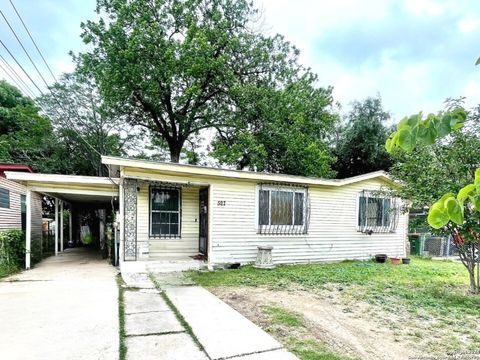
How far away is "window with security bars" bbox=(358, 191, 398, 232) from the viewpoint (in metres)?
→ 10.5

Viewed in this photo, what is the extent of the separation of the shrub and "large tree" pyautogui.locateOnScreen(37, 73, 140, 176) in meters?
12.0

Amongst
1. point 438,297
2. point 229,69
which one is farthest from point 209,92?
point 438,297

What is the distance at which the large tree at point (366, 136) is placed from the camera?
18328 mm

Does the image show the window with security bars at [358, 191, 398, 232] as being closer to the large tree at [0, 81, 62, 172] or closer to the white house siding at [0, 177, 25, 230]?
the white house siding at [0, 177, 25, 230]

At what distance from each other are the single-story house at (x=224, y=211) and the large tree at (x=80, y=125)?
11790 mm

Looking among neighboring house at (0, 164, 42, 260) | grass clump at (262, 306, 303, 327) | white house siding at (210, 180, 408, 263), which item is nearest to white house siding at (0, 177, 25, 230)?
neighboring house at (0, 164, 42, 260)

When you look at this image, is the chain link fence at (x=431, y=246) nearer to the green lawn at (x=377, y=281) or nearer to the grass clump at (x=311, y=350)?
the green lawn at (x=377, y=281)

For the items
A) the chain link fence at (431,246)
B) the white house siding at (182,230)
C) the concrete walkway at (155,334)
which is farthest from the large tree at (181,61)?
the concrete walkway at (155,334)

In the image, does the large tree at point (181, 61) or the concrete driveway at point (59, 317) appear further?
the large tree at point (181, 61)

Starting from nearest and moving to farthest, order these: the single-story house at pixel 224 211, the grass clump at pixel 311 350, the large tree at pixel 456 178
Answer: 1. the grass clump at pixel 311 350
2. the large tree at pixel 456 178
3. the single-story house at pixel 224 211

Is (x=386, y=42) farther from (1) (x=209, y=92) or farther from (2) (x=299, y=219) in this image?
(1) (x=209, y=92)

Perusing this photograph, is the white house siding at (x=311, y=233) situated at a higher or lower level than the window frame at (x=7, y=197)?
lower

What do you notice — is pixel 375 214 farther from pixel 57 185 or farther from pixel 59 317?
pixel 57 185

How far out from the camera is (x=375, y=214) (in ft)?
35.3
